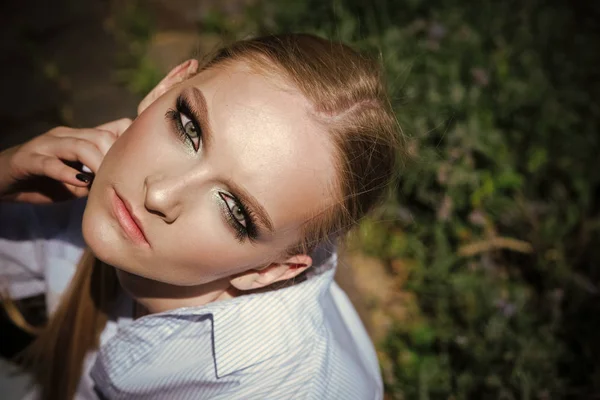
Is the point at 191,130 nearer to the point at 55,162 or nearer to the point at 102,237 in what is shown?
the point at 102,237

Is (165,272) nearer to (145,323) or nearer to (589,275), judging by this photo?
(145,323)

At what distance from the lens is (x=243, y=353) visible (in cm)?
162

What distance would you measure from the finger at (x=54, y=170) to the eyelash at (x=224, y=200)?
40 centimetres

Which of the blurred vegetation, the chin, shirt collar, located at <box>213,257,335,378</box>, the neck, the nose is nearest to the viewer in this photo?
the nose

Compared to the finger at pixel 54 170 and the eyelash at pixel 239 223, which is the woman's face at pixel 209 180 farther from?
the finger at pixel 54 170

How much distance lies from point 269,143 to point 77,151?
0.68 meters

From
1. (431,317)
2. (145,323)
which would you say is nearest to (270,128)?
(145,323)

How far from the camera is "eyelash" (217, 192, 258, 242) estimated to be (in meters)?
1.42

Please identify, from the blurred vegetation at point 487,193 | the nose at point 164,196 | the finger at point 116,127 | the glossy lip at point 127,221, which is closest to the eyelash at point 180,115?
the nose at point 164,196

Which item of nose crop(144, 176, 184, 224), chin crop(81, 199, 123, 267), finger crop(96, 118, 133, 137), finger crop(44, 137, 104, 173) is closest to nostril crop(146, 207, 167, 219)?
nose crop(144, 176, 184, 224)

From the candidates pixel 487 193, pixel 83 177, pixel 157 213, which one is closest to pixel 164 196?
pixel 157 213

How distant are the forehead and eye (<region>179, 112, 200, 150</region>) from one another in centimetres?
6

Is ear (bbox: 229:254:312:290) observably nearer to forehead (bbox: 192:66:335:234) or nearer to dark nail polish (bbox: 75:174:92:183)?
forehead (bbox: 192:66:335:234)

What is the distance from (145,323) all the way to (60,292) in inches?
24.0
